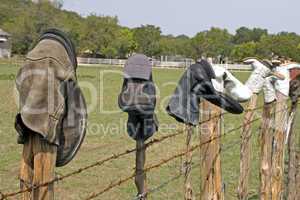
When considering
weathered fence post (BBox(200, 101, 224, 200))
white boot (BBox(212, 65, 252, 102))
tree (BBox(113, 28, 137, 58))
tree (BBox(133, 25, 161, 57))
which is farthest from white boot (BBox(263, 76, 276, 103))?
tree (BBox(133, 25, 161, 57))

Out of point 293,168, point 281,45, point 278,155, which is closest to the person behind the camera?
point 278,155

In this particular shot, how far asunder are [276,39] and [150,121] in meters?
74.4

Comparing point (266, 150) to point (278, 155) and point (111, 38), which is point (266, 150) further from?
point (111, 38)

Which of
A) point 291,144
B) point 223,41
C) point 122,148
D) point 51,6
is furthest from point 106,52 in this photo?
point 291,144

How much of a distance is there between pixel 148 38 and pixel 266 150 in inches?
3045

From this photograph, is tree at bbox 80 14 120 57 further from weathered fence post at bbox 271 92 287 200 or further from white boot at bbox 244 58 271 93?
white boot at bbox 244 58 271 93

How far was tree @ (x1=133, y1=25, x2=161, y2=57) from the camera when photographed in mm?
76875

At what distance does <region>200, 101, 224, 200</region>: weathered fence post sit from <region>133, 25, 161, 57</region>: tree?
72294 millimetres

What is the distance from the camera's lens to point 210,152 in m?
3.23

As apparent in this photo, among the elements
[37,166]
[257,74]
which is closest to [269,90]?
[257,74]

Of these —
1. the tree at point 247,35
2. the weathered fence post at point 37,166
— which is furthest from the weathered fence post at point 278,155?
the tree at point 247,35

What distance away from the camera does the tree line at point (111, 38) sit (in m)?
62.2

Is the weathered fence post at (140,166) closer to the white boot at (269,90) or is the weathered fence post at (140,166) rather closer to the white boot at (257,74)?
the white boot at (257,74)

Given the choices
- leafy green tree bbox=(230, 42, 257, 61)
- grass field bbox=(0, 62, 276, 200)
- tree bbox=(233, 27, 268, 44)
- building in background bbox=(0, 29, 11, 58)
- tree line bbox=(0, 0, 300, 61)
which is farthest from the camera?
tree bbox=(233, 27, 268, 44)
